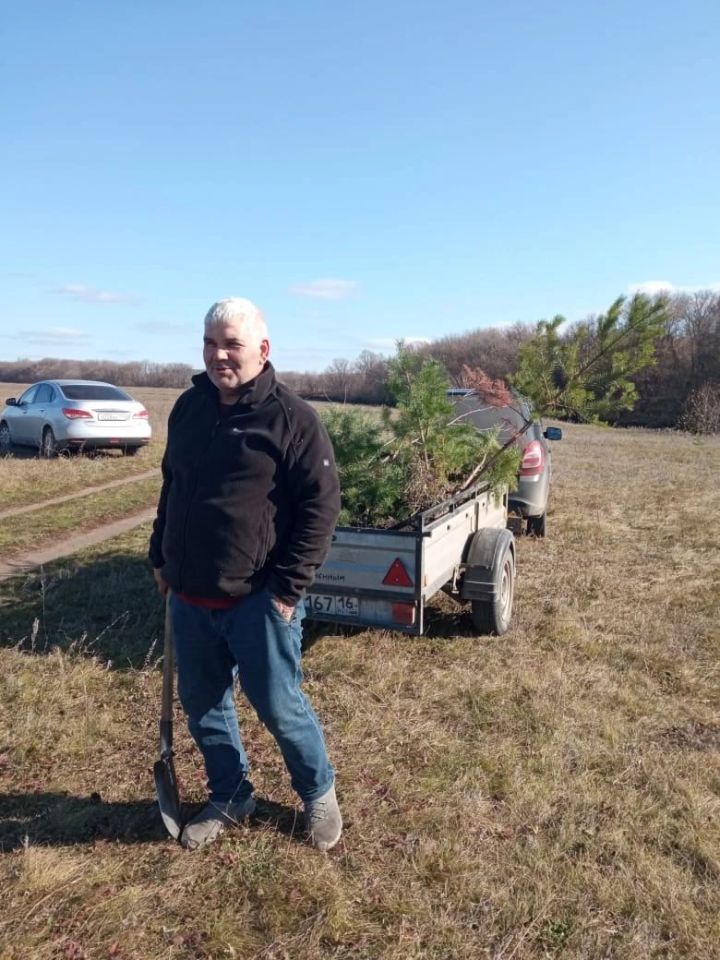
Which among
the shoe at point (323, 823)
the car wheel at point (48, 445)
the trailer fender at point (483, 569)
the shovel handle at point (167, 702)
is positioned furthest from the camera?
the car wheel at point (48, 445)

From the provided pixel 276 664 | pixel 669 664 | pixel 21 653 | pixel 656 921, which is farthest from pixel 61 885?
pixel 669 664

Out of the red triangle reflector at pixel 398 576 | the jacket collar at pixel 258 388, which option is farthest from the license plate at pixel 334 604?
the jacket collar at pixel 258 388

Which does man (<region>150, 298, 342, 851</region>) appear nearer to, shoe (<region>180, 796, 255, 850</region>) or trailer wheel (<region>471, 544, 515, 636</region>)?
shoe (<region>180, 796, 255, 850</region>)

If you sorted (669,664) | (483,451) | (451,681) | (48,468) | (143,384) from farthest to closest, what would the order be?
(143,384) → (48,468) → (483,451) → (669,664) → (451,681)

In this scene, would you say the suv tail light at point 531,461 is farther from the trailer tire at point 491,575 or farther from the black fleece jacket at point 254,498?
the black fleece jacket at point 254,498

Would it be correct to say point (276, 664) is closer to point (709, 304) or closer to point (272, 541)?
point (272, 541)

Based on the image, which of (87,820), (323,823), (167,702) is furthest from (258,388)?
(87,820)

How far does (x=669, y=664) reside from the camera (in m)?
4.71

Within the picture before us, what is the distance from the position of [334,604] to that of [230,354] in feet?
7.14

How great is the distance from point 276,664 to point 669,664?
10.6 ft

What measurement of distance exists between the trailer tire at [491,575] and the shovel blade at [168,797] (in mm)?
2536

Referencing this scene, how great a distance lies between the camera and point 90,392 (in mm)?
13750

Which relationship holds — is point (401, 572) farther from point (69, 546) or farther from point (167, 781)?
point (69, 546)

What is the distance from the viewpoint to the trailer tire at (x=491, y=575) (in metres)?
4.82
